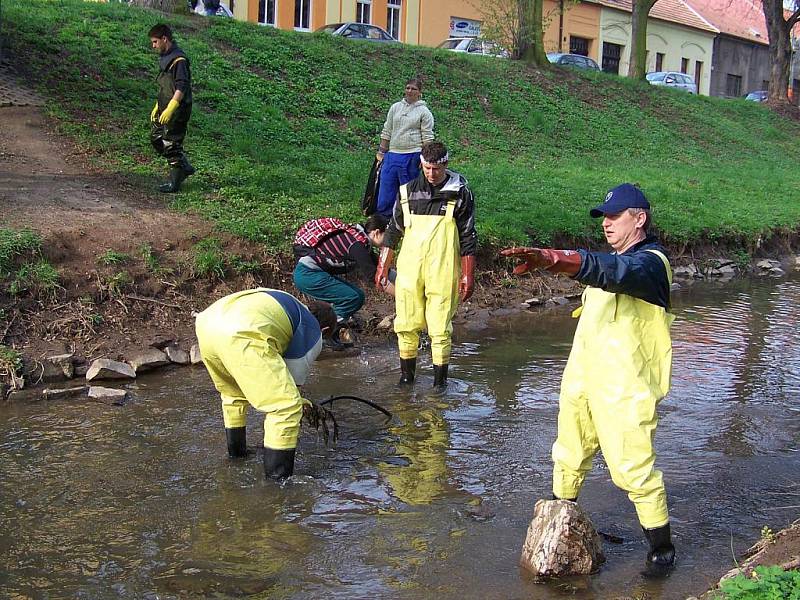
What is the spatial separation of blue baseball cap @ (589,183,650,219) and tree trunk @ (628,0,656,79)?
24.4 meters

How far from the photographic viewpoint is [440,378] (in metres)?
7.46

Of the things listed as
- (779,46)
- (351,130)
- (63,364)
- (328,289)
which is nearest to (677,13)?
(779,46)

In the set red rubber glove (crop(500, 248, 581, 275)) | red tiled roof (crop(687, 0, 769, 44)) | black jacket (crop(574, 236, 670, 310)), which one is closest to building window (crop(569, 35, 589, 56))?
red tiled roof (crop(687, 0, 769, 44))

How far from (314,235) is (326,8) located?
94.5ft

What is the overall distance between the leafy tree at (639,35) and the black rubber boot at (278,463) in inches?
959

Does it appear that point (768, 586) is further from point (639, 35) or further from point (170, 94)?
point (639, 35)

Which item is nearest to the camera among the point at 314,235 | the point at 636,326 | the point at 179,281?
the point at 636,326

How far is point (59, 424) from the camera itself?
641cm

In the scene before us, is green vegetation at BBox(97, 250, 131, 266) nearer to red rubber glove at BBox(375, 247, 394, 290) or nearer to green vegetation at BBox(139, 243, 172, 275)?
green vegetation at BBox(139, 243, 172, 275)

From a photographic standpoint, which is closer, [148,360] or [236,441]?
[236,441]

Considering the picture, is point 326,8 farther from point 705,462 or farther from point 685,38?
point 705,462

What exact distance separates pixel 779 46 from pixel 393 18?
14732 mm

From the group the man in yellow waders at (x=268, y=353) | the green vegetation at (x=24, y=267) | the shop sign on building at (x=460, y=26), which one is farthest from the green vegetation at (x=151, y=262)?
the shop sign on building at (x=460, y=26)

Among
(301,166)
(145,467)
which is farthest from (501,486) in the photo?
(301,166)
